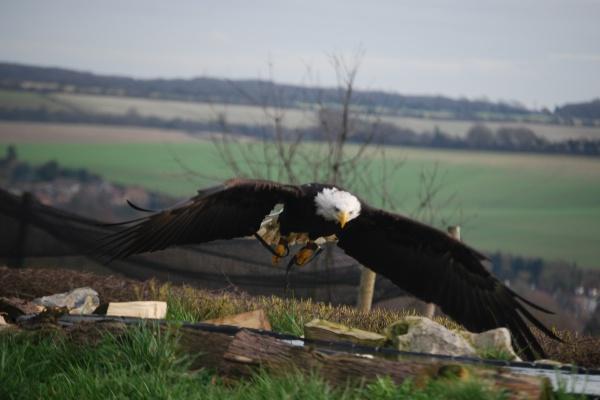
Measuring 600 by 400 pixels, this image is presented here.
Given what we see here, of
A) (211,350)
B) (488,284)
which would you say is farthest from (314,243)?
(211,350)

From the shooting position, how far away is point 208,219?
26.6 feet

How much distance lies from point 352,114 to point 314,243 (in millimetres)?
7207

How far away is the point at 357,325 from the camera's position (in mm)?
9180

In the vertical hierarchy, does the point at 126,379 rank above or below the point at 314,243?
below

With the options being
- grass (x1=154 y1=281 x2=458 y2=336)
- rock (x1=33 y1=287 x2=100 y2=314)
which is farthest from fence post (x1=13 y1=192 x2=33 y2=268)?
grass (x1=154 y1=281 x2=458 y2=336)

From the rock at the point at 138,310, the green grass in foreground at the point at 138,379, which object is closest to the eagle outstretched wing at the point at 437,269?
the rock at the point at 138,310

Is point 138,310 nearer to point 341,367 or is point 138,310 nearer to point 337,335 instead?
point 337,335

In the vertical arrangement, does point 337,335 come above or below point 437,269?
below

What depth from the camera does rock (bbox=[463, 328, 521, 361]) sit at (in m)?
7.16

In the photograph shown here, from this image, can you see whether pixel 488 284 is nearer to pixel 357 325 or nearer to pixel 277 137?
pixel 357 325

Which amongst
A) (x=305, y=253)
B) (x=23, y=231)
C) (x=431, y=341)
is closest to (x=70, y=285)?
(x=23, y=231)

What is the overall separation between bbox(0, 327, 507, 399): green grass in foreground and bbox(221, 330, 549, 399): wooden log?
8 cm

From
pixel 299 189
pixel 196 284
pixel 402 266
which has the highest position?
pixel 299 189

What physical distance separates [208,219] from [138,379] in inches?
78.4
